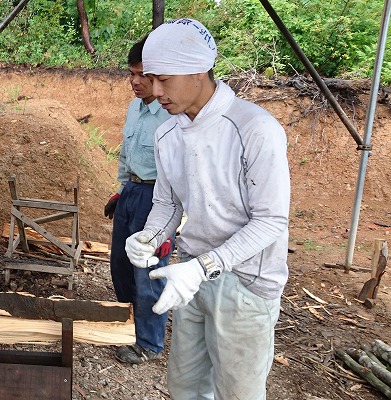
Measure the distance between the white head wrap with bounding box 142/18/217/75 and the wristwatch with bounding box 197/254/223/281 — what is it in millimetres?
685

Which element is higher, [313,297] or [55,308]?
[55,308]

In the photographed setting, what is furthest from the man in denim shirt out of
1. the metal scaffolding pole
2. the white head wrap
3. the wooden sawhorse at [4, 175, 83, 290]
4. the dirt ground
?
the metal scaffolding pole

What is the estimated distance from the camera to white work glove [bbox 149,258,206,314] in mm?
1948

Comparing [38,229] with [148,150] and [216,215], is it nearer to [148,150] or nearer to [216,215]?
[148,150]

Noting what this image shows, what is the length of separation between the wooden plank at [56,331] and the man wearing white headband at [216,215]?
0.78 ft

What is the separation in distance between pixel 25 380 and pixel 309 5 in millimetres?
10941

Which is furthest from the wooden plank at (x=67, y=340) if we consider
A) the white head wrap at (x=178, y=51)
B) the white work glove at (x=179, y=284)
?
the white head wrap at (x=178, y=51)

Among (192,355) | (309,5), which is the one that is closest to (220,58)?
(309,5)

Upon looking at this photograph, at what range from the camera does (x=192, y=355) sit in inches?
93.8

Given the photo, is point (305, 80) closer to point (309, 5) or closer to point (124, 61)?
point (309, 5)

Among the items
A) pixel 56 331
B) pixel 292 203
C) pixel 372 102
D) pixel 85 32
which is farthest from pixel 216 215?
pixel 85 32

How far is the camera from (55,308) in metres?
1.93

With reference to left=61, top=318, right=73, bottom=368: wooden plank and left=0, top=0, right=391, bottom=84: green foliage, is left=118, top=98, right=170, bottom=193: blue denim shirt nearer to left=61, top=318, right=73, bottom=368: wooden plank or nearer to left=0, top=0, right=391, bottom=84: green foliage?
left=61, top=318, right=73, bottom=368: wooden plank

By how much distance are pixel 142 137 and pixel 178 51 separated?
1630 millimetres
